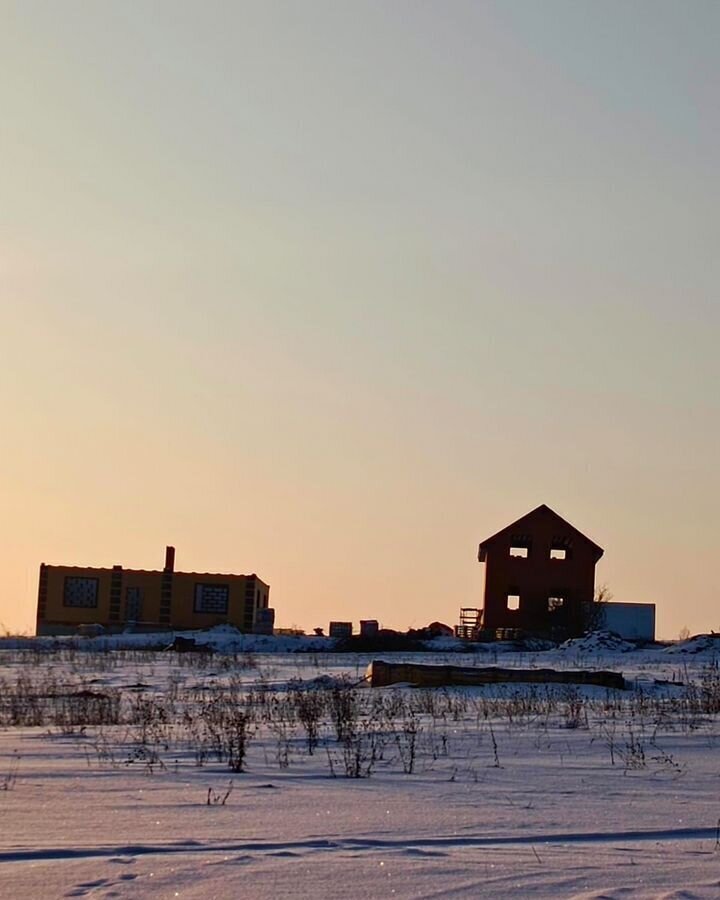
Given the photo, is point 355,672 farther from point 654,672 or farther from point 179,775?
point 179,775

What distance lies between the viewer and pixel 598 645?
4000 centimetres

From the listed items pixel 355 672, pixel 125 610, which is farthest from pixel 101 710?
pixel 125 610

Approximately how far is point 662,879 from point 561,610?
5144 cm

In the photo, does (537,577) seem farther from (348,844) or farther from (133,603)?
(348,844)

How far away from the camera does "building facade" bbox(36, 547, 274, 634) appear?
207 feet

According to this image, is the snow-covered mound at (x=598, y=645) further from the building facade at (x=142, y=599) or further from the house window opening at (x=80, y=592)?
the house window opening at (x=80, y=592)

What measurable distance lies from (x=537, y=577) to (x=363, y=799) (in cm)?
4883

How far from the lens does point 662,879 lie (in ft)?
16.7

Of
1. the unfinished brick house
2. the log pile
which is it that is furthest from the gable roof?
the log pile

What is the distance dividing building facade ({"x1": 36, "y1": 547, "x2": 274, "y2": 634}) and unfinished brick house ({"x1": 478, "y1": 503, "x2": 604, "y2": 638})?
1360cm

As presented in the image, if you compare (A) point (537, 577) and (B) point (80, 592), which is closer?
(A) point (537, 577)

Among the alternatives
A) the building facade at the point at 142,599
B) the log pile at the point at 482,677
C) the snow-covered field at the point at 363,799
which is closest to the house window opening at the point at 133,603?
the building facade at the point at 142,599

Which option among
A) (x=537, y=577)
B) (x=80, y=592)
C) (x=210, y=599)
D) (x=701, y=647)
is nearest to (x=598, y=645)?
(x=701, y=647)

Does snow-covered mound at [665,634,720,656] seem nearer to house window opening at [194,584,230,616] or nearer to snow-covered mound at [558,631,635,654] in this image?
snow-covered mound at [558,631,635,654]
